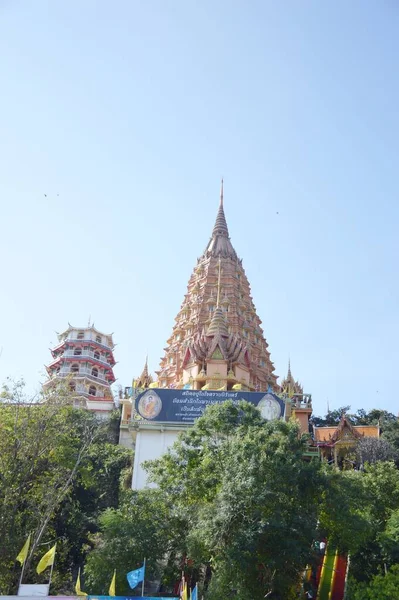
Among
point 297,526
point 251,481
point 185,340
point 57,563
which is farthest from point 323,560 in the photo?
point 185,340

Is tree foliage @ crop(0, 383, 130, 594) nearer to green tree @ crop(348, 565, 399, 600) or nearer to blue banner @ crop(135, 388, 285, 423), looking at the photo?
blue banner @ crop(135, 388, 285, 423)

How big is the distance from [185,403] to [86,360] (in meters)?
31.1

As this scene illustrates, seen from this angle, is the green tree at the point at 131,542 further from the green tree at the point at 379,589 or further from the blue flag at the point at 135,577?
the green tree at the point at 379,589

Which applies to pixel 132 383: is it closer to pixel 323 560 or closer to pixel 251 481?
pixel 323 560

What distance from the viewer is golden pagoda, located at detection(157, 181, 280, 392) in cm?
4466

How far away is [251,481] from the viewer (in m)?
21.0

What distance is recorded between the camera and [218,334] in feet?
152

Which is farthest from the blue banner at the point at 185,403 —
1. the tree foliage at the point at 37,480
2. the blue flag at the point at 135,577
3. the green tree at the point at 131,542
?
the blue flag at the point at 135,577

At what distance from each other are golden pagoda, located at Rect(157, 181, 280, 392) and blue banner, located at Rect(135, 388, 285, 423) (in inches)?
231

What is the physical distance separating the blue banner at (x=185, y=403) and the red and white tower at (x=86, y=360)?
27300 mm

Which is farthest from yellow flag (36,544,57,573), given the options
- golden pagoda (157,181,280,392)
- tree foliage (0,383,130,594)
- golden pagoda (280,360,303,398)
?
golden pagoda (280,360,303,398)

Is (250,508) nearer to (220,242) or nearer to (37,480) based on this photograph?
(37,480)

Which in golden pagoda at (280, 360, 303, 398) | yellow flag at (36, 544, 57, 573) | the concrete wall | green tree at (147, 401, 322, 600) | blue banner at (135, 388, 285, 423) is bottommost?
yellow flag at (36, 544, 57, 573)

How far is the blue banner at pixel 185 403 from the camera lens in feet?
116
